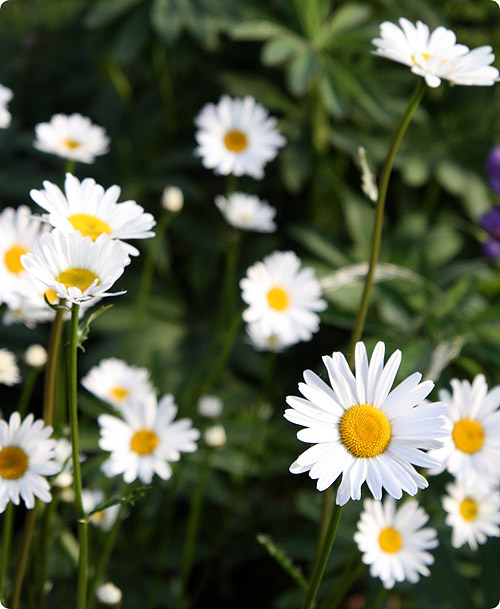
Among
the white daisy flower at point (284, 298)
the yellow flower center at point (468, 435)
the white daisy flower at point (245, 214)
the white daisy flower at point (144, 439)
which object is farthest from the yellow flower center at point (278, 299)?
the yellow flower center at point (468, 435)

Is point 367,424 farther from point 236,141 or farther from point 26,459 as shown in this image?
Answer: point 236,141

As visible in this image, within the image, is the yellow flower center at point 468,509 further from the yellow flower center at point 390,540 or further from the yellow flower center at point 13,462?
the yellow flower center at point 13,462

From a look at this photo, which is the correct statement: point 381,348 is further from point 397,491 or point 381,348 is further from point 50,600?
point 50,600

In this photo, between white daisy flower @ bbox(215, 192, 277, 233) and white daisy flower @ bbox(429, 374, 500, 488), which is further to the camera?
white daisy flower @ bbox(215, 192, 277, 233)

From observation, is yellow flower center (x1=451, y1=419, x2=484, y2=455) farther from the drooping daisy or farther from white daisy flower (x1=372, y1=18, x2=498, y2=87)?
white daisy flower (x1=372, y1=18, x2=498, y2=87)

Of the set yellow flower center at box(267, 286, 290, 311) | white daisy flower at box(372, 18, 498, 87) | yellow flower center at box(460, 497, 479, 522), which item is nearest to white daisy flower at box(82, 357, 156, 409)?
yellow flower center at box(267, 286, 290, 311)

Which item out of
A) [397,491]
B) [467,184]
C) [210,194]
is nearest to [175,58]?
[210,194]
